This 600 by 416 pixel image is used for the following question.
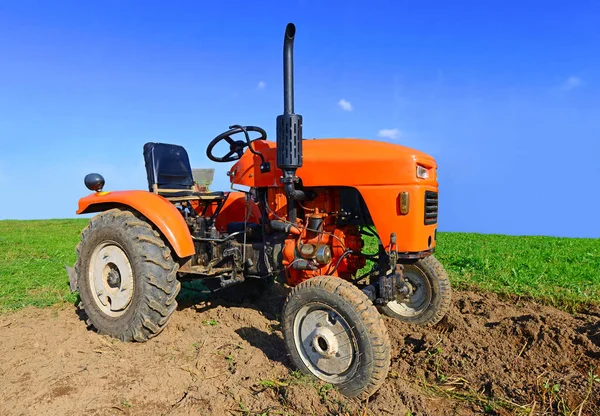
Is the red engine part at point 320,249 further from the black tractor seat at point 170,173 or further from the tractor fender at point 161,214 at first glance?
the black tractor seat at point 170,173

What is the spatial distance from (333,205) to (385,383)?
56.1 inches

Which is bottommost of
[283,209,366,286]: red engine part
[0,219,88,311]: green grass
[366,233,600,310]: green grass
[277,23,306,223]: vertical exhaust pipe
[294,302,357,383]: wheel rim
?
[0,219,88,311]: green grass

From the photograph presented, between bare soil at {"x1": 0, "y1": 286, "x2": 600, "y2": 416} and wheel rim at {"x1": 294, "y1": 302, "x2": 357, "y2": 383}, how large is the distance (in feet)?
0.52

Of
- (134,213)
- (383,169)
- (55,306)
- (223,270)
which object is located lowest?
(55,306)

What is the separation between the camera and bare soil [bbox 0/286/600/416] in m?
2.73

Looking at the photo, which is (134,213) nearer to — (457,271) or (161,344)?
(161,344)

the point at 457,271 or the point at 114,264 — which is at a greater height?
the point at 114,264

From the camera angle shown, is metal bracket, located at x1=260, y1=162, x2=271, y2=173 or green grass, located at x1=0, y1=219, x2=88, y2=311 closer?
metal bracket, located at x1=260, y1=162, x2=271, y2=173

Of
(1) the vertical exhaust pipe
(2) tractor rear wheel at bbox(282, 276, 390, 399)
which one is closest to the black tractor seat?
(1) the vertical exhaust pipe

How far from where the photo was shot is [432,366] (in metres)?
3.26

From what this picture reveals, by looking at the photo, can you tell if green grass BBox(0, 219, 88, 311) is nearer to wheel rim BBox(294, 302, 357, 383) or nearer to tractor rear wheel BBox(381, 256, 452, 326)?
wheel rim BBox(294, 302, 357, 383)

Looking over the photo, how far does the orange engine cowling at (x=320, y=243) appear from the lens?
3.57 m

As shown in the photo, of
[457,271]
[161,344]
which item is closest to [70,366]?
[161,344]

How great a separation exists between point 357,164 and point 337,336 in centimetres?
125
